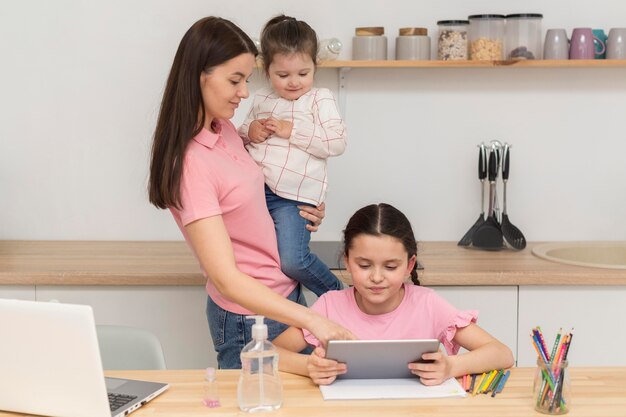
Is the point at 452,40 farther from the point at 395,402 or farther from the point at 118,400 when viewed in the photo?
the point at 118,400

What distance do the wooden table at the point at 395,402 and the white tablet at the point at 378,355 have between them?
8cm

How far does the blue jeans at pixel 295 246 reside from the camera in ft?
7.55

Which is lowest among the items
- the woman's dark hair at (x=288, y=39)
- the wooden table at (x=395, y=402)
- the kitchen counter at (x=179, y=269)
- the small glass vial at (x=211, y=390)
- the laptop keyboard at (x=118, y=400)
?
the wooden table at (x=395, y=402)

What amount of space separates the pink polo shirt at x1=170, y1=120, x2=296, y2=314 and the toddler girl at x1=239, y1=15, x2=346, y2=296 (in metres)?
0.10

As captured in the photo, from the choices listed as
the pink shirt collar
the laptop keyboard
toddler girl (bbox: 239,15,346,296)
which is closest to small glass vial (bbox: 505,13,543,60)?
toddler girl (bbox: 239,15,346,296)

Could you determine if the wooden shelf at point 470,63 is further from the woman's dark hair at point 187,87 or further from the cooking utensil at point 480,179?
the woman's dark hair at point 187,87

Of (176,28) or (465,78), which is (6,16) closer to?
(176,28)

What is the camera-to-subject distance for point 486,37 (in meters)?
3.08

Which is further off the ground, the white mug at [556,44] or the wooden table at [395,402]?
the white mug at [556,44]

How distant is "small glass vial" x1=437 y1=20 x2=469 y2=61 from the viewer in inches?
121

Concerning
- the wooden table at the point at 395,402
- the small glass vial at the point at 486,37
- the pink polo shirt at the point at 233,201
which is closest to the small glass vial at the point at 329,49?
the small glass vial at the point at 486,37

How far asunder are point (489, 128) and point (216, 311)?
1413mm

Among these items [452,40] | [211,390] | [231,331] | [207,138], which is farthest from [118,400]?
[452,40]

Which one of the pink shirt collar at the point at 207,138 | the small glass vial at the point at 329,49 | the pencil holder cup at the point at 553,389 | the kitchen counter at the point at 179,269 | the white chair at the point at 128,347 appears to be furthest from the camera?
the small glass vial at the point at 329,49
